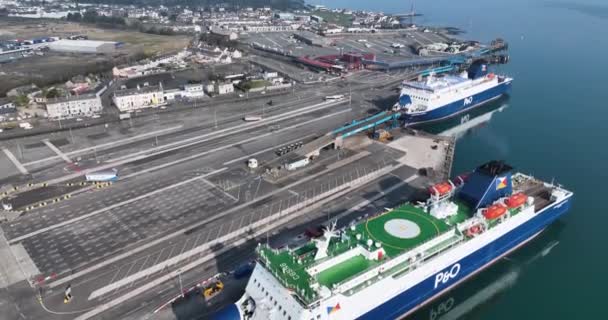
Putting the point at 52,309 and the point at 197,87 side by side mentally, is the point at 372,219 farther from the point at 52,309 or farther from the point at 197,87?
the point at 197,87

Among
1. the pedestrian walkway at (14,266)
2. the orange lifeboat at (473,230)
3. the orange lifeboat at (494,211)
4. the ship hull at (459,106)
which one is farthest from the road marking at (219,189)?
the ship hull at (459,106)

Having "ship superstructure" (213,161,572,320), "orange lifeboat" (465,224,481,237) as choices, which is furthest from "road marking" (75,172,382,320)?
"orange lifeboat" (465,224,481,237)

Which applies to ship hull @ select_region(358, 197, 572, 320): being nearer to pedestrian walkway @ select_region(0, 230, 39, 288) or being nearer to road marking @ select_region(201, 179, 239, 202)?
road marking @ select_region(201, 179, 239, 202)

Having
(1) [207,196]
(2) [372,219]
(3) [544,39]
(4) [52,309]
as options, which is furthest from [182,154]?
(3) [544,39]

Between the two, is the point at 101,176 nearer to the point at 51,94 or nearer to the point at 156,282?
the point at 156,282

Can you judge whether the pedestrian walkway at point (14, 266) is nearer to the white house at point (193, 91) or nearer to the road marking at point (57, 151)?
the road marking at point (57, 151)
